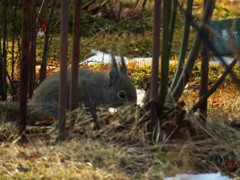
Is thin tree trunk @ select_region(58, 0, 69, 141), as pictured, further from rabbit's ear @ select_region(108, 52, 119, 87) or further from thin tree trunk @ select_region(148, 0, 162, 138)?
rabbit's ear @ select_region(108, 52, 119, 87)

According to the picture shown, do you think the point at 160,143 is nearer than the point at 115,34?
Yes

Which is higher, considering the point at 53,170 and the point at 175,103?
the point at 175,103

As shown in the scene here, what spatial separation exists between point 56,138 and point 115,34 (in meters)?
7.65

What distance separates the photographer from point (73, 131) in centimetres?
397

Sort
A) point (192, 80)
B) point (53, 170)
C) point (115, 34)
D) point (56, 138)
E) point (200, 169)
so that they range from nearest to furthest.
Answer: point (53, 170) → point (200, 169) → point (56, 138) → point (192, 80) → point (115, 34)

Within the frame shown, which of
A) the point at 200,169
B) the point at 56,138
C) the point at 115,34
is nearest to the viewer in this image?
the point at 200,169

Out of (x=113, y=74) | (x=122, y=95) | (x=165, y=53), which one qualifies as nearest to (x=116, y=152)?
(x=165, y=53)

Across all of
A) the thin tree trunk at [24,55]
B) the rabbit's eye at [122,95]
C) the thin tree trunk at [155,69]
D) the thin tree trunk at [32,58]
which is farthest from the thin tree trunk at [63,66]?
the rabbit's eye at [122,95]

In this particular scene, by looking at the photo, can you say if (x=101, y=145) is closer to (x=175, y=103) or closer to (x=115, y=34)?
(x=175, y=103)

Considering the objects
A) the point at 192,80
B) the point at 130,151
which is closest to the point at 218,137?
the point at 130,151

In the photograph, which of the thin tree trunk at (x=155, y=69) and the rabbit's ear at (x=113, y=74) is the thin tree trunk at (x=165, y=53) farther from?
the rabbit's ear at (x=113, y=74)

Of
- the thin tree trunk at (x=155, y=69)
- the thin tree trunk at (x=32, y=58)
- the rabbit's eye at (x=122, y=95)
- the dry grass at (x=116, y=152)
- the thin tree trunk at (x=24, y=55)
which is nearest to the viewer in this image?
the dry grass at (x=116, y=152)

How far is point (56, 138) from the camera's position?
12.7ft

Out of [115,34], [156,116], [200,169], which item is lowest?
[200,169]
